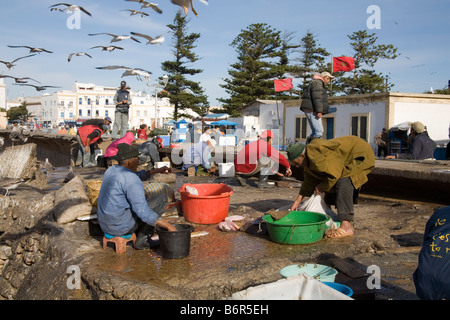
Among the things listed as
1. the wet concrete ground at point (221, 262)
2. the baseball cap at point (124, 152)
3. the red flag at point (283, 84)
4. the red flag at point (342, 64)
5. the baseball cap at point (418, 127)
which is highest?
the red flag at point (342, 64)

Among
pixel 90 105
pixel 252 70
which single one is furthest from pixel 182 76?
pixel 90 105

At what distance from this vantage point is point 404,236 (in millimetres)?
4996

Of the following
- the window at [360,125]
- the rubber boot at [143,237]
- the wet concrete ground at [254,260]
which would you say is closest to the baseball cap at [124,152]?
the rubber boot at [143,237]

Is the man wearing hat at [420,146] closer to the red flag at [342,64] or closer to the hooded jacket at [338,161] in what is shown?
the hooded jacket at [338,161]

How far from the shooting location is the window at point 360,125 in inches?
816

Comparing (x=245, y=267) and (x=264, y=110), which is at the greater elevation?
(x=264, y=110)

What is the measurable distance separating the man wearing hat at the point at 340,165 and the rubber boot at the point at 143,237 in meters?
1.98

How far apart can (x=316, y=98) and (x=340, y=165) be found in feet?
9.25

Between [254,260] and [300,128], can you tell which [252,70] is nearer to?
[300,128]

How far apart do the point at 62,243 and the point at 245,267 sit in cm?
256

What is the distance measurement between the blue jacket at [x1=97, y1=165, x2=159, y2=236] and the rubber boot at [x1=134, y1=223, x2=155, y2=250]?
15cm

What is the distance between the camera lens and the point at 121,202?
4.60m
